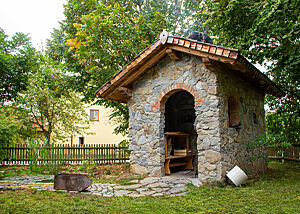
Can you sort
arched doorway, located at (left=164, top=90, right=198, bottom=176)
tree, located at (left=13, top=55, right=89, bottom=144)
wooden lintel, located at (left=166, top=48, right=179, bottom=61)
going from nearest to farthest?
wooden lintel, located at (left=166, top=48, right=179, bottom=61)
arched doorway, located at (left=164, top=90, right=198, bottom=176)
tree, located at (left=13, top=55, right=89, bottom=144)

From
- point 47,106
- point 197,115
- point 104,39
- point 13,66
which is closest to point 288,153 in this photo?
point 197,115

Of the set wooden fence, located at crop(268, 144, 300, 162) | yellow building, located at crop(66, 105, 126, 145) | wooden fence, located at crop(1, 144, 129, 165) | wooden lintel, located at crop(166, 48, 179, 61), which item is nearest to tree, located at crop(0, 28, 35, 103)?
wooden fence, located at crop(1, 144, 129, 165)

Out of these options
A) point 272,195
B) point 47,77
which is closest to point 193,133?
point 272,195

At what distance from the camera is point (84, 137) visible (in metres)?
21.3

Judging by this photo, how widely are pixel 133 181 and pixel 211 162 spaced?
2.14m

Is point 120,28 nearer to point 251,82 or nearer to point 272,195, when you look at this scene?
point 251,82

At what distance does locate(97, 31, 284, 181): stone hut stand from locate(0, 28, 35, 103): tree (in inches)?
374

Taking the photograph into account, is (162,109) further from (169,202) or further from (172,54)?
(169,202)

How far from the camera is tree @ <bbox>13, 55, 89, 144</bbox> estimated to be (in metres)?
15.8

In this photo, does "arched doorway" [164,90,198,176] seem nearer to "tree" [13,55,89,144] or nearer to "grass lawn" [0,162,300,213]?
"grass lawn" [0,162,300,213]

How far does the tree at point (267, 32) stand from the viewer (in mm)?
7910

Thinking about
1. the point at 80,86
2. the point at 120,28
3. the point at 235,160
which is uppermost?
the point at 120,28

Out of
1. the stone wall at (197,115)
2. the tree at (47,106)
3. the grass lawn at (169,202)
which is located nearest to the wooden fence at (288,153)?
the stone wall at (197,115)

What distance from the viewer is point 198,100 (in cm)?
665
